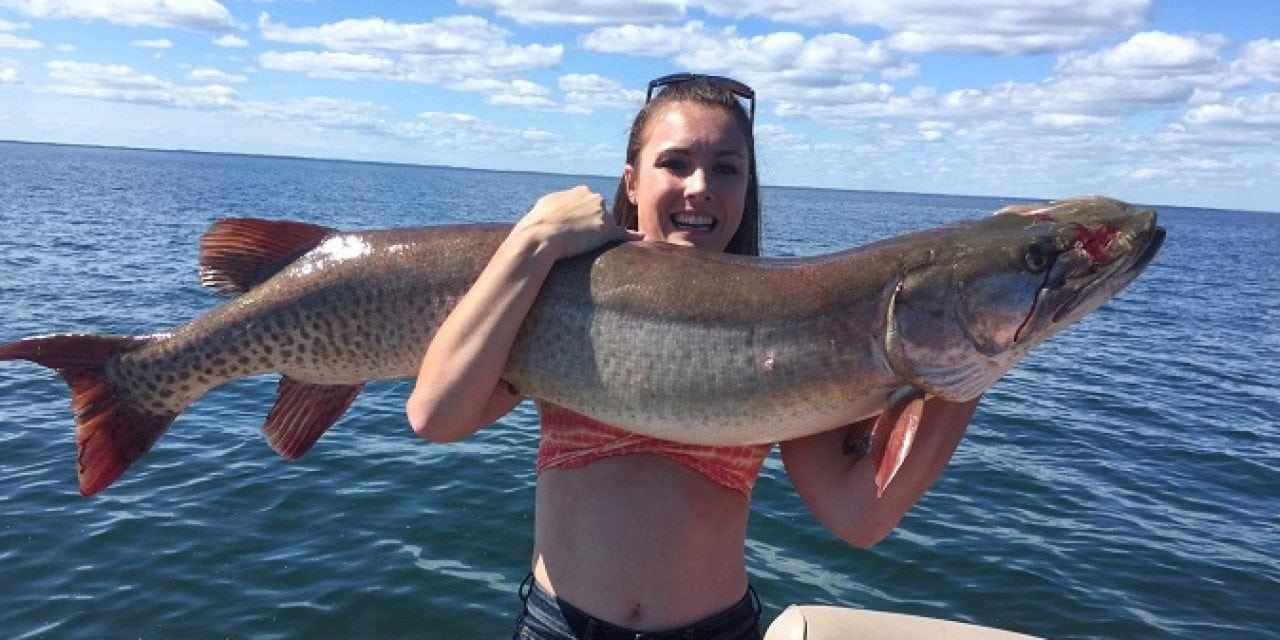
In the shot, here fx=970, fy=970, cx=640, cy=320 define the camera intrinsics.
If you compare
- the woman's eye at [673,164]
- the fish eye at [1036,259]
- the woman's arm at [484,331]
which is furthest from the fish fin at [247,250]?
the fish eye at [1036,259]

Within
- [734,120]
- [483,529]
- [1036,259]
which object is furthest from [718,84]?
[483,529]

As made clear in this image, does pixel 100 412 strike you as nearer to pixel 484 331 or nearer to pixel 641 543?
pixel 484 331

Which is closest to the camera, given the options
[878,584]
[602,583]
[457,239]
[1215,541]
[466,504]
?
[602,583]

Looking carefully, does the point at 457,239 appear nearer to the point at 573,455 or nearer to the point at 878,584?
the point at 573,455

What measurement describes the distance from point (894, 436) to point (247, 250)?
8.56 ft

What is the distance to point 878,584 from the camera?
9469mm

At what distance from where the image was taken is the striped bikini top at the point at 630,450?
3488mm

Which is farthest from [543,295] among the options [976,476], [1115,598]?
[976,476]

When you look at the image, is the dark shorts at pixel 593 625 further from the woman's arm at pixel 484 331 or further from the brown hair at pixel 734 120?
the brown hair at pixel 734 120

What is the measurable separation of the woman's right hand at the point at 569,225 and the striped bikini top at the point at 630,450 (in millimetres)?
621

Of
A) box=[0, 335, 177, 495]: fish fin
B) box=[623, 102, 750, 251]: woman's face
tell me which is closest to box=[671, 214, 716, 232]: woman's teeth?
box=[623, 102, 750, 251]: woman's face

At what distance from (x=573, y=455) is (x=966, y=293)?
4.86 feet

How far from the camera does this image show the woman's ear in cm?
414

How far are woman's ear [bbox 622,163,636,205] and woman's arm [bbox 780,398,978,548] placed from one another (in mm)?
1372
